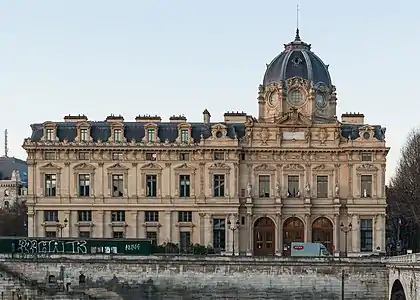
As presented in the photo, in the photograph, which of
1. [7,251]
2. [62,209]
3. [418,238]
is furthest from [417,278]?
[418,238]

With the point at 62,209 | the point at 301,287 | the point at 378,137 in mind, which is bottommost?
the point at 301,287

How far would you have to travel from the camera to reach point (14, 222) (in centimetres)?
11962

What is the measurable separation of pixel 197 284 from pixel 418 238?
35.5 metres

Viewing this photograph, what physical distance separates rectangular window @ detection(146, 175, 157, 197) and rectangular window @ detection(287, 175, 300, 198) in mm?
12020

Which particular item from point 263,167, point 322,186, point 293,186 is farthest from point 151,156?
point 322,186

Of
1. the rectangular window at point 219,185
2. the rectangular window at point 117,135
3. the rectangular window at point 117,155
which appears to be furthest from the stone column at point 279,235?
the rectangular window at point 117,135

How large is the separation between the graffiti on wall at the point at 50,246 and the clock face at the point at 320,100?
26251mm

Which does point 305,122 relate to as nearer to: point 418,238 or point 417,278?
point 418,238

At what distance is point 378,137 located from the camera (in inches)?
3349

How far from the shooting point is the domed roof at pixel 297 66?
87750 mm

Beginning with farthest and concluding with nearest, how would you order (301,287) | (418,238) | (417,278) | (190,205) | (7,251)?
1. (418,238)
2. (190,205)
3. (7,251)
4. (301,287)
5. (417,278)

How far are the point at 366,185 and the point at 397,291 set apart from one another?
2135 cm

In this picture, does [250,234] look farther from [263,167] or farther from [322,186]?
[322,186]

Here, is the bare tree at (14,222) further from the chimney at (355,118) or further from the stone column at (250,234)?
the chimney at (355,118)
